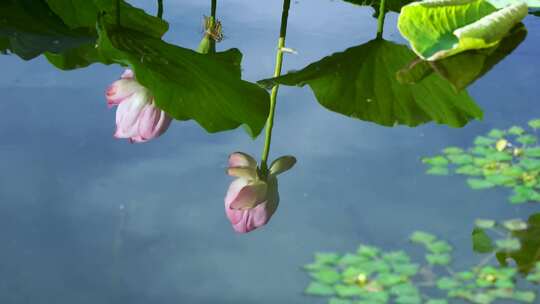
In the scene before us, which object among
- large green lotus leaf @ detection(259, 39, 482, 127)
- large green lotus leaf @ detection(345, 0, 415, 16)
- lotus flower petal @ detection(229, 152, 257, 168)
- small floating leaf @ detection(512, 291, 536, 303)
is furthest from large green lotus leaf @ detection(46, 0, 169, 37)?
small floating leaf @ detection(512, 291, 536, 303)

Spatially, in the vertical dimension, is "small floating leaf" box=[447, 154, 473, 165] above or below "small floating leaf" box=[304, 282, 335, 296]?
above

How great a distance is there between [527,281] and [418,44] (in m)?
0.38

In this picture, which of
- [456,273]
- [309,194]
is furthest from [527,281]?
[309,194]

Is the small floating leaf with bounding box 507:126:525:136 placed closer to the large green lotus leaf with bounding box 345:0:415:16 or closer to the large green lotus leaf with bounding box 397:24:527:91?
the large green lotus leaf with bounding box 397:24:527:91

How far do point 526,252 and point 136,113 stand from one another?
545 millimetres

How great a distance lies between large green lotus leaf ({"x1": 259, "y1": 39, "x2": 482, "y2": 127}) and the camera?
4.06 feet

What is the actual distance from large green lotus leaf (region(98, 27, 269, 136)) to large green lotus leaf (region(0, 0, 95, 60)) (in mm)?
127

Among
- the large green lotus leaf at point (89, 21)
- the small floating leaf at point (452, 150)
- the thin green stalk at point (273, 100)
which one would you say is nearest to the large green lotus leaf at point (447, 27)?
the small floating leaf at point (452, 150)

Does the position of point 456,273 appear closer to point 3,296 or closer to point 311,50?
point 3,296

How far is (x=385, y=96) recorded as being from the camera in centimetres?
124

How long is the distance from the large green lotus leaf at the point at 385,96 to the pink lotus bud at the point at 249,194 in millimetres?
206

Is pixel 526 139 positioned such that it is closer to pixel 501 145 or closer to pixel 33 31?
pixel 501 145

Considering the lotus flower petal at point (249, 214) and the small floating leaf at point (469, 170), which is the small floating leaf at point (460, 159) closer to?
the small floating leaf at point (469, 170)

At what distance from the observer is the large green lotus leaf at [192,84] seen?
115 cm
